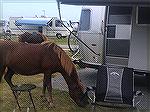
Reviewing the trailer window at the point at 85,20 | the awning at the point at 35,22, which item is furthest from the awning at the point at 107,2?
the awning at the point at 35,22

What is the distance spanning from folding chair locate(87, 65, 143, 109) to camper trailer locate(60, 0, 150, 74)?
1447mm

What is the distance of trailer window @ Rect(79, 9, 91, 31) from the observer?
977cm

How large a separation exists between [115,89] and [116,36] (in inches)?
102

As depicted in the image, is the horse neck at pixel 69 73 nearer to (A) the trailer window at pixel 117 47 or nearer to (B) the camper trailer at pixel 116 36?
(B) the camper trailer at pixel 116 36

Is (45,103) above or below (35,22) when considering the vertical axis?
below

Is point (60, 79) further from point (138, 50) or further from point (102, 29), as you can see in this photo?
point (138, 50)

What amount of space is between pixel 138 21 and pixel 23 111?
3.35 m

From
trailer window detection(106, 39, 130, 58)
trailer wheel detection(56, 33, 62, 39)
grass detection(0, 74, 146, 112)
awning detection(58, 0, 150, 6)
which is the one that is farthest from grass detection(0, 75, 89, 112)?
trailer wheel detection(56, 33, 62, 39)

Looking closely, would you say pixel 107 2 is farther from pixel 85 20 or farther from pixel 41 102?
pixel 85 20

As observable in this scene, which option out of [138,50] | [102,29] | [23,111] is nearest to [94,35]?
[102,29]

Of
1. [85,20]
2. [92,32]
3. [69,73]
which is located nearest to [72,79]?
[69,73]

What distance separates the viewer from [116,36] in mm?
9000

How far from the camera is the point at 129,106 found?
6652mm

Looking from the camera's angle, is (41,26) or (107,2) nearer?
(107,2)
